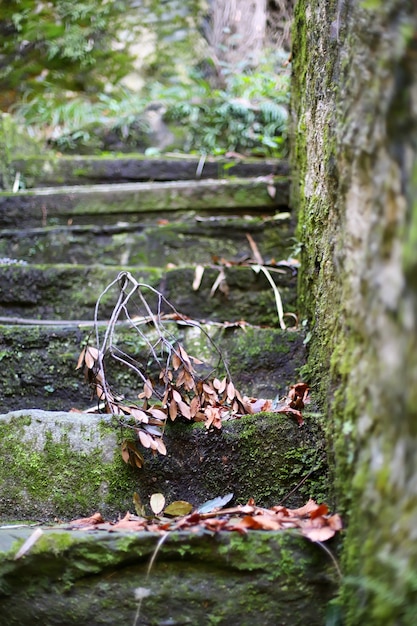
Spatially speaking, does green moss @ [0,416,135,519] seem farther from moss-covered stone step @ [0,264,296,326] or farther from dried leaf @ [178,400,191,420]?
moss-covered stone step @ [0,264,296,326]

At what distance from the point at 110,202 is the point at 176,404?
184 centimetres

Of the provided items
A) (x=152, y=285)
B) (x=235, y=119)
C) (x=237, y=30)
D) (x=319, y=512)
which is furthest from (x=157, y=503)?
(x=237, y=30)

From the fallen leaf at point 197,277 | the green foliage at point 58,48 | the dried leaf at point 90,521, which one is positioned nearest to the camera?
the dried leaf at point 90,521

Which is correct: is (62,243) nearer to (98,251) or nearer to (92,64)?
(98,251)

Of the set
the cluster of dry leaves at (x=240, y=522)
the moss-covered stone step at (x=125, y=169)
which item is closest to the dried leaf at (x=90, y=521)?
the cluster of dry leaves at (x=240, y=522)

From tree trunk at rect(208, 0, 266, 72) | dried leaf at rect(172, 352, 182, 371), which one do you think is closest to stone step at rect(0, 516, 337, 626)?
dried leaf at rect(172, 352, 182, 371)

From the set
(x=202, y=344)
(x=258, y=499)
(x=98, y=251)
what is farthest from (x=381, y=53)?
(x=98, y=251)

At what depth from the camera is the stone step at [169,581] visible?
4.08 ft

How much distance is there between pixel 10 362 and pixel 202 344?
752 millimetres

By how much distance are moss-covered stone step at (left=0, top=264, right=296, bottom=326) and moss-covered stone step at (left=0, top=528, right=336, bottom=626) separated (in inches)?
53.0

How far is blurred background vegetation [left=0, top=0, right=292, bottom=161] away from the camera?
14.4 feet

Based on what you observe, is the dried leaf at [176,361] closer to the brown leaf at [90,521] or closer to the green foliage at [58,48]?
the brown leaf at [90,521]

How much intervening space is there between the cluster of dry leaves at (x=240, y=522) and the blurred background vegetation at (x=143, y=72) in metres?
3.29

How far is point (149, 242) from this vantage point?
→ 2936 mm
